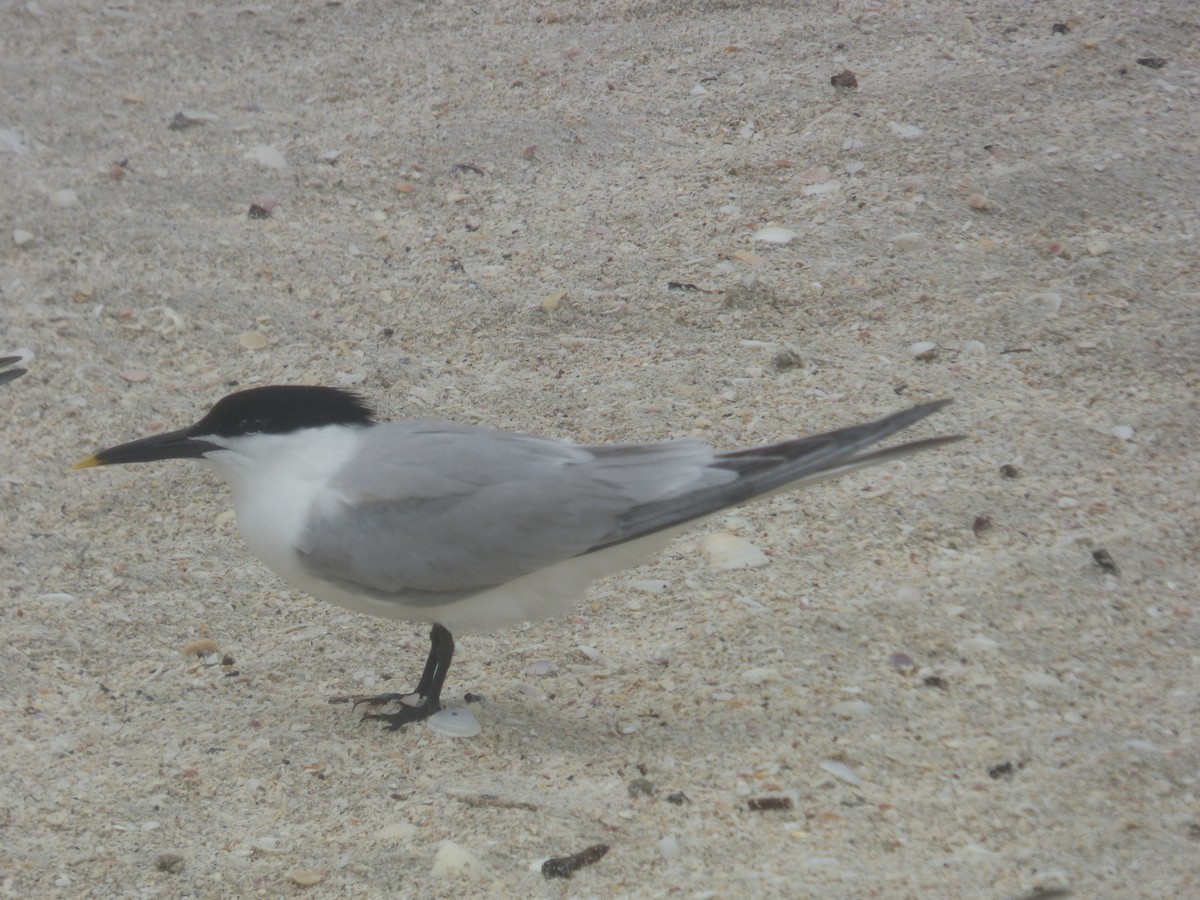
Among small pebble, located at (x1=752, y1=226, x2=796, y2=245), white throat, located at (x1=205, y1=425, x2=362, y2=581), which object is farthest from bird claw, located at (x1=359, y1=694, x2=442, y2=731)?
small pebble, located at (x1=752, y1=226, x2=796, y2=245)

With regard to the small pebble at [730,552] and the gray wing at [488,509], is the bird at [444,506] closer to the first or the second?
the gray wing at [488,509]

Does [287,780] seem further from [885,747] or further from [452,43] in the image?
[452,43]

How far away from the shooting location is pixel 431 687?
296 cm

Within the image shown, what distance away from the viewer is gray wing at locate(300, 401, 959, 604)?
2805 millimetres

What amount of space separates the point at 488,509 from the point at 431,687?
0.42 metres

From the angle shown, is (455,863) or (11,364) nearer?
(455,863)

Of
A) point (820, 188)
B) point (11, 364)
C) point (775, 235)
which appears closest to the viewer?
point (11, 364)

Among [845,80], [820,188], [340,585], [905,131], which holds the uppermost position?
[845,80]

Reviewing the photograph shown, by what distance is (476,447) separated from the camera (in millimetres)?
2936

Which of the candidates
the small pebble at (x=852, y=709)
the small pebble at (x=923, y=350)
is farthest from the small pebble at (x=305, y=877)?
the small pebble at (x=923, y=350)

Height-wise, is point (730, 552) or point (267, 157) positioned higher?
point (267, 157)

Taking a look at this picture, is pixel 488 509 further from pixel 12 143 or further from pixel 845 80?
pixel 12 143

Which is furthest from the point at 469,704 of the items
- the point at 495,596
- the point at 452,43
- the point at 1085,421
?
the point at 452,43

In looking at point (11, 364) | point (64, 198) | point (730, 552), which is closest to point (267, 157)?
point (64, 198)
